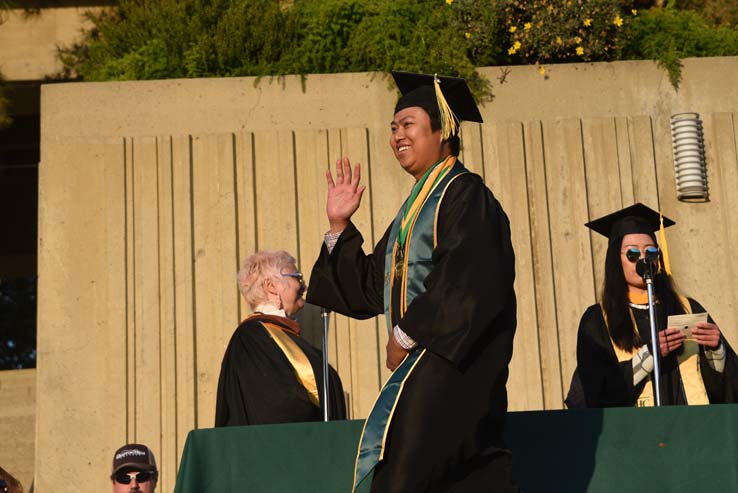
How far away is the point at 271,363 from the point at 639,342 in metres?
2.04

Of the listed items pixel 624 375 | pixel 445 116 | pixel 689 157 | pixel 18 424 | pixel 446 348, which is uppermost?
pixel 689 157

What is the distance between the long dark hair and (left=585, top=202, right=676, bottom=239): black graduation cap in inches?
2.1

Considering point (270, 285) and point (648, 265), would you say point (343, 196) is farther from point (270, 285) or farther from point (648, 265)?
point (270, 285)

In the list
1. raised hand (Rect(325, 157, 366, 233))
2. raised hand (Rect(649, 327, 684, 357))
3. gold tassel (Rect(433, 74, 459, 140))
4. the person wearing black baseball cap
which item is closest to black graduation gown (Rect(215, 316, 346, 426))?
the person wearing black baseball cap

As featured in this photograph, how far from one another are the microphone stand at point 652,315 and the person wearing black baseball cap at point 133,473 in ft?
8.31

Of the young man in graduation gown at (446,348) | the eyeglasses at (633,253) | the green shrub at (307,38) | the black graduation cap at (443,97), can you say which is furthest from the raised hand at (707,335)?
the green shrub at (307,38)

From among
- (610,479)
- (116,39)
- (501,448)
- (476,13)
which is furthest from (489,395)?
(116,39)

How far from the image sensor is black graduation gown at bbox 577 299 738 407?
608cm

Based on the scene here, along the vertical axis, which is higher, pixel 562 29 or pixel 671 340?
pixel 562 29

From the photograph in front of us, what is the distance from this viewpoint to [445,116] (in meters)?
4.80

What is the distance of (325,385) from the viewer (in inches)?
268

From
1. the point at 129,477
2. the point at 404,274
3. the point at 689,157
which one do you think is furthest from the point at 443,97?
the point at 689,157

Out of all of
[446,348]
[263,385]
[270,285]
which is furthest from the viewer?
[270,285]

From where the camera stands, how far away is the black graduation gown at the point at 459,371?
4168 mm
